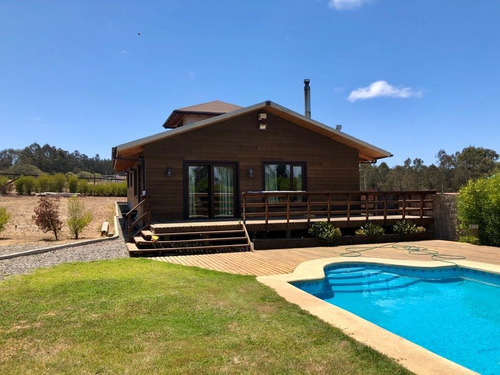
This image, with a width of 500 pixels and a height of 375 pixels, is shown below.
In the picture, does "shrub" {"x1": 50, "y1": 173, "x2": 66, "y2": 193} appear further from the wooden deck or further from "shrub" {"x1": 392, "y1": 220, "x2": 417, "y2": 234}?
"shrub" {"x1": 392, "y1": 220, "x2": 417, "y2": 234}

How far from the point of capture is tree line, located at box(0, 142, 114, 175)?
7038cm

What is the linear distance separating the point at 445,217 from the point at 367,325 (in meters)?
9.92

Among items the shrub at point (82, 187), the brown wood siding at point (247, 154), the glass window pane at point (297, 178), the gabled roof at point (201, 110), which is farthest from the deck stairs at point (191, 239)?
the shrub at point (82, 187)

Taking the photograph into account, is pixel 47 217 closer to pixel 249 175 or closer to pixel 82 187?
pixel 249 175

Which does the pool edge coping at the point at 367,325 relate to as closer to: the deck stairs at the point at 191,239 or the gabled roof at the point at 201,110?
A: the deck stairs at the point at 191,239

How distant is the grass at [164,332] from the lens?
123 inches

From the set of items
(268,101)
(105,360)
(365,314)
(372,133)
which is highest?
(372,133)

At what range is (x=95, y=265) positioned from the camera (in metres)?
7.66

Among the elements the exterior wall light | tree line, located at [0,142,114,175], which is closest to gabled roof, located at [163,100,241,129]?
the exterior wall light

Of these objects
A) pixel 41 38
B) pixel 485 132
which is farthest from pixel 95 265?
pixel 485 132

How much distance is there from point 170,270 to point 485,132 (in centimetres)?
3666

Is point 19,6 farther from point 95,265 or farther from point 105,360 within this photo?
point 105,360

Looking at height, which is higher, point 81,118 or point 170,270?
point 81,118

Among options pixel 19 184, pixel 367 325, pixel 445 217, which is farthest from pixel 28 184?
pixel 367 325
